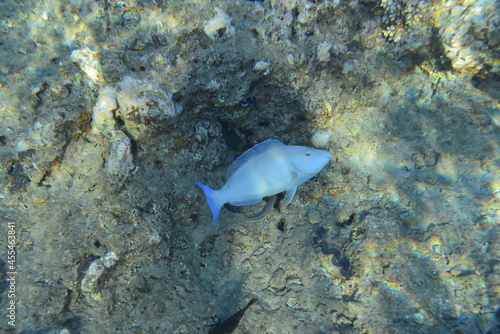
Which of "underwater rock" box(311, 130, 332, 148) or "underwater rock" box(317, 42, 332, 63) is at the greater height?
"underwater rock" box(317, 42, 332, 63)

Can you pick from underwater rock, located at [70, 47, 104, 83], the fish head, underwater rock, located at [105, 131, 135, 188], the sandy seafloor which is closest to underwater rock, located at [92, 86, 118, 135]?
the sandy seafloor

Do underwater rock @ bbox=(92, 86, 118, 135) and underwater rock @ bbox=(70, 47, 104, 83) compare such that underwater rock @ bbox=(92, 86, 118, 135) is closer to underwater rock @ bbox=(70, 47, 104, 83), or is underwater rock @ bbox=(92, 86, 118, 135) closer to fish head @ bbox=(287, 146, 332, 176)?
underwater rock @ bbox=(70, 47, 104, 83)

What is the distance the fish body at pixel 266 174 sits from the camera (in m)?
2.24

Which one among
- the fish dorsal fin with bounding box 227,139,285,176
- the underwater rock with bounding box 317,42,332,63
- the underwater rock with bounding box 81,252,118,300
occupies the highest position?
the underwater rock with bounding box 317,42,332,63

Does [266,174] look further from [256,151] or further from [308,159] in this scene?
[308,159]

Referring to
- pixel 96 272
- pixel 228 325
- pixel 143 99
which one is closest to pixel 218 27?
pixel 143 99

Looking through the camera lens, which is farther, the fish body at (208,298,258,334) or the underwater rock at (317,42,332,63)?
the underwater rock at (317,42,332,63)

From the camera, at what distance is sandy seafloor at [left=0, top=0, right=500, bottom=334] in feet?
7.19

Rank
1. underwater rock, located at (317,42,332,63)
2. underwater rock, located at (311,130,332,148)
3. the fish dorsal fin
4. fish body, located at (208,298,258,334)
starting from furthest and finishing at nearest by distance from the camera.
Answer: underwater rock, located at (311,130,332,148) → underwater rock, located at (317,42,332,63) → the fish dorsal fin → fish body, located at (208,298,258,334)

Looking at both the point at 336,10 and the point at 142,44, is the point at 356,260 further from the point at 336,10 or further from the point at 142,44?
the point at 142,44

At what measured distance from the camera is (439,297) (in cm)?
213

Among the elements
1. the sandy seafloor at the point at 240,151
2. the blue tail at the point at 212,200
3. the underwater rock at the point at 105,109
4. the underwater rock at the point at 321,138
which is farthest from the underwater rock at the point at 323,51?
the underwater rock at the point at 105,109

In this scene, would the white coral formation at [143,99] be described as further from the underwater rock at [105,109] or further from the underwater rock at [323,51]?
the underwater rock at [323,51]

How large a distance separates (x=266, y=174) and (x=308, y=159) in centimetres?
42
